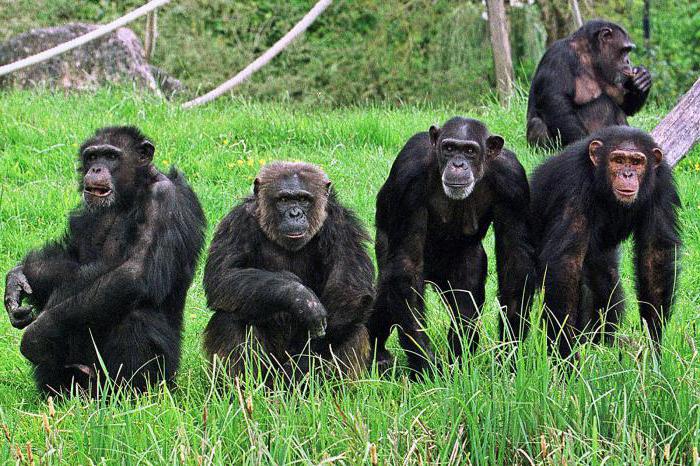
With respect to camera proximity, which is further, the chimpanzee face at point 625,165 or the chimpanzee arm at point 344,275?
the chimpanzee face at point 625,165

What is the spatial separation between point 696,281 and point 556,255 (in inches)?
75.0

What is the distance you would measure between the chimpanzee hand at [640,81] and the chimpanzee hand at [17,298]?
6.19 metres

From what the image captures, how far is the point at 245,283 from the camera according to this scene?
530cm

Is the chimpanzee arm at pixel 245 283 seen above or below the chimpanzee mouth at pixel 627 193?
below

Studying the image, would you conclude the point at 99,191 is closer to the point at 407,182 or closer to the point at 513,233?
the point at 407,182

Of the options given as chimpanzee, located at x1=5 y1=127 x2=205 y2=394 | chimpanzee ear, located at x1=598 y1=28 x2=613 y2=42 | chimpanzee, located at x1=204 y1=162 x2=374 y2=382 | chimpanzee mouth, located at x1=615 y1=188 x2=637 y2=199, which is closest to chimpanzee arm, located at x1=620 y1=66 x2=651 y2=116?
chimpanzee ear, located at x1=598 y1=28 x2=613 y2=42

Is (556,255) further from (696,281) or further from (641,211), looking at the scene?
(696,281)

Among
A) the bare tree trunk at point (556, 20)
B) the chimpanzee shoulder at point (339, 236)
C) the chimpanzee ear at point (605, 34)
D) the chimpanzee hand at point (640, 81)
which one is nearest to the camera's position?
the chimpanzee shoulder at point (339, 236)

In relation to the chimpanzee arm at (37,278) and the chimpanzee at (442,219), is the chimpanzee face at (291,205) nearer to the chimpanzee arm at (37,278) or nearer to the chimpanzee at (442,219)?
the chimpanzee at (442,219)

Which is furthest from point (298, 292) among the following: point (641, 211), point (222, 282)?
point (641, 211)

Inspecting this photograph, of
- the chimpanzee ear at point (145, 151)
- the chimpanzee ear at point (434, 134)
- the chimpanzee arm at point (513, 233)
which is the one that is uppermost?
the chimpanzee ear at point (434, 134)

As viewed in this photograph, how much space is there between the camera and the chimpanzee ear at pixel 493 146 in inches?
225

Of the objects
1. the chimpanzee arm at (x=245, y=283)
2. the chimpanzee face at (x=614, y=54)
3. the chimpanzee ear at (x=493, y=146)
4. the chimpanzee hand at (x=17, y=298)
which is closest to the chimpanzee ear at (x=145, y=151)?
the chimpanzee arm at (x=245, y=283)

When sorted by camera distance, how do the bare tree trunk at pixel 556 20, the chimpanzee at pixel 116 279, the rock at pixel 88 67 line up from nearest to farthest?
the chimpanzee at pixel 116 279, the rock at pixel 88 67, the bare tree trunk at pixel 556 20
